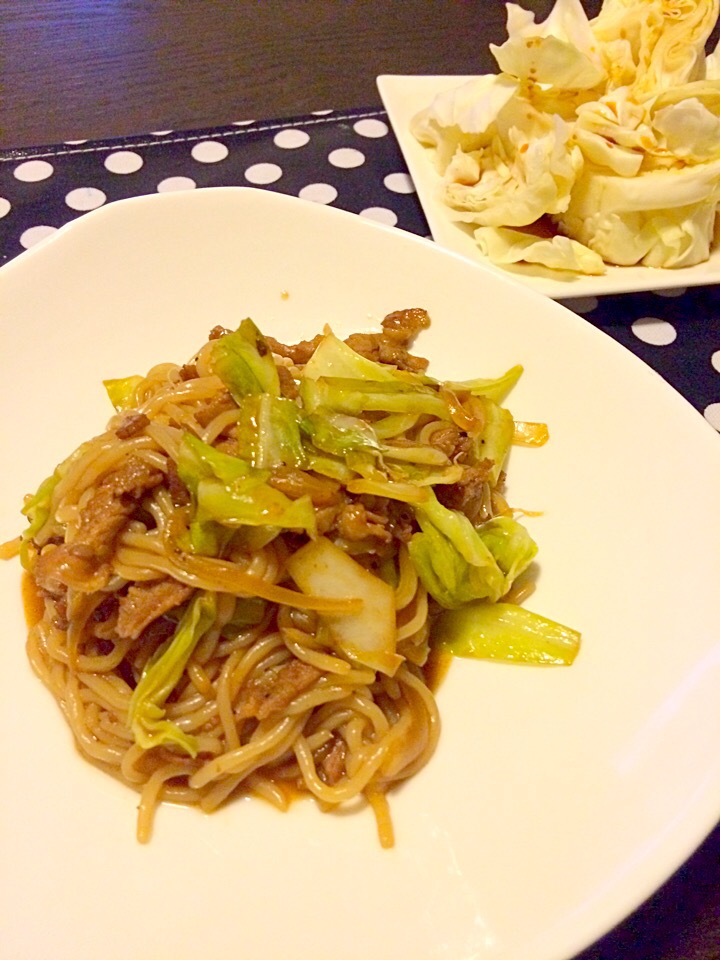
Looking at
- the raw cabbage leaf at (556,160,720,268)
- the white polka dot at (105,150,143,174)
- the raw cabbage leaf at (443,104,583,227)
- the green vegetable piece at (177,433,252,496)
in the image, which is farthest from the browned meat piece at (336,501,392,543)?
the white polka dot at (105,150,143,174)

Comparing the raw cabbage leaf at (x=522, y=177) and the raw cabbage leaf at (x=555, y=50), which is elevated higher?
the raw cabbage leaf at (x=555, y=50)

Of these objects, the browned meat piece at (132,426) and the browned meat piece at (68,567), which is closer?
the browned meat piece at (68,567)

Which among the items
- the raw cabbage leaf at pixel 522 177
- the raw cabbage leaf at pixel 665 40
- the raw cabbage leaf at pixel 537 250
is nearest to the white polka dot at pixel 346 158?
the raw cabbage leaf at pixel 522 177

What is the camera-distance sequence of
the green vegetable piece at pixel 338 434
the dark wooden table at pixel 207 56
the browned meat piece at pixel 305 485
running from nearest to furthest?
the browned meat piece at pixel 305 485 → the green vegetable piece at pixel 338 434 → the dark wooden table at pixel 207 56

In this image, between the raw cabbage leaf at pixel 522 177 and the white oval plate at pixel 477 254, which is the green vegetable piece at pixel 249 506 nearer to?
the white oval plate at pixel 477 254

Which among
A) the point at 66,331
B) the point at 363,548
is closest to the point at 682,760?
the point at 363,548

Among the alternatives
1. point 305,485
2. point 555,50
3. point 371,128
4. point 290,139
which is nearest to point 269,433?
point 305,485

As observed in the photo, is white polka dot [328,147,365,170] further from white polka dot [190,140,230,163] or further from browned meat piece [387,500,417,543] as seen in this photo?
browned meat piece [387,500,417,543]

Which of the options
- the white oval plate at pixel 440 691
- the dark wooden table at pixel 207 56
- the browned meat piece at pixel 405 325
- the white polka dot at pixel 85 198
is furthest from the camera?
the dark wooden table at pixel 207 56
